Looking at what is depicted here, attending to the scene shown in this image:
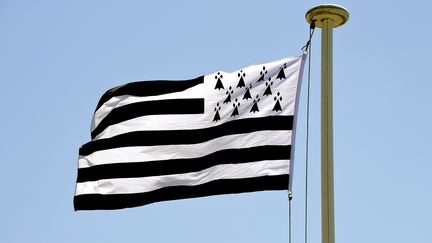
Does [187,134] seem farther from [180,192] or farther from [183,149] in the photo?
[180,192]

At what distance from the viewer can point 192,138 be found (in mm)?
13570

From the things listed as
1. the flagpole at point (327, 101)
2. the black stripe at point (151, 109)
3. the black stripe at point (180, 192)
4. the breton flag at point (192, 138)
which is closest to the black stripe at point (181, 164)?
the breton flag at point (192, 138)

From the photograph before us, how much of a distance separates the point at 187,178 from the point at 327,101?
2.90 m

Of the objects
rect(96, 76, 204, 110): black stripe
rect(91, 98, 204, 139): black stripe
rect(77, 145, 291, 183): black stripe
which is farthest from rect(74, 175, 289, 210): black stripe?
rect(96, 76, 204, 110): black stripe

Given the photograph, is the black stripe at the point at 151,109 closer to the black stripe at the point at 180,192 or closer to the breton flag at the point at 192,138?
the breton flag at the point at 192,138

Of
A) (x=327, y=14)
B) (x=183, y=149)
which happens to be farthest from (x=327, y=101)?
(x=183, y=149)

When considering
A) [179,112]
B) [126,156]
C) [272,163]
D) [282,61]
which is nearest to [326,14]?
A: [282,61]

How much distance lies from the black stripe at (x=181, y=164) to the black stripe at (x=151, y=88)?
1.25 metres

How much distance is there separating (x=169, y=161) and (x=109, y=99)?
1.79 m

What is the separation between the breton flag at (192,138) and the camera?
1287cm

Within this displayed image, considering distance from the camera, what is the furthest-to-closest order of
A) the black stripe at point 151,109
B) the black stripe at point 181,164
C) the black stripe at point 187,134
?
the black stripe at point 151,109
the black stripe at point 187,134
the black stripe at point 181,164

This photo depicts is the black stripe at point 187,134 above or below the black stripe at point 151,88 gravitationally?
Answer: below

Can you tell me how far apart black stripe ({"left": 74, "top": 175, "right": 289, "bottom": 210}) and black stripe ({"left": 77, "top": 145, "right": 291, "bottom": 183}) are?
28cm

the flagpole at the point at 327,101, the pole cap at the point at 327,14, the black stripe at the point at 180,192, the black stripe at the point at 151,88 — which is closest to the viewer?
the flagpole at the point at 327,101
